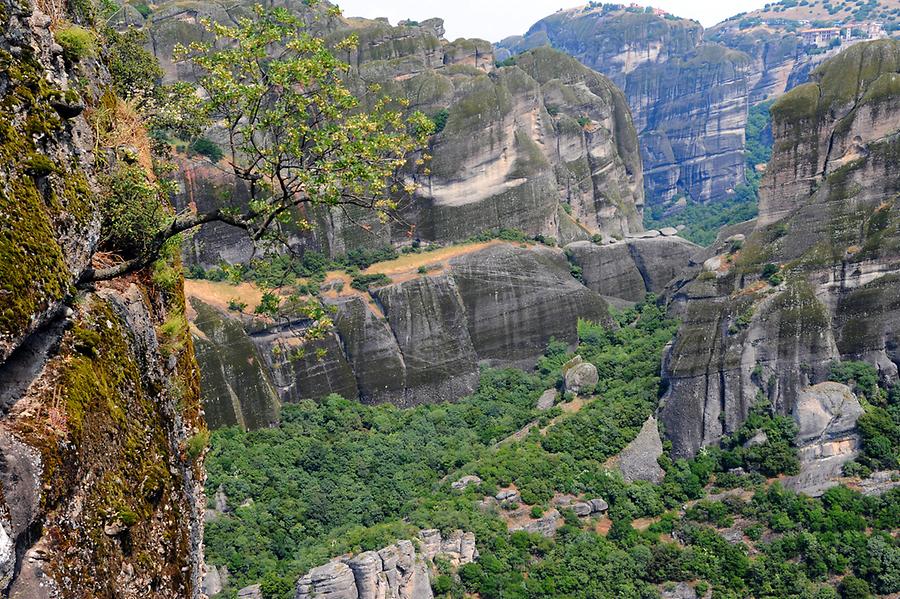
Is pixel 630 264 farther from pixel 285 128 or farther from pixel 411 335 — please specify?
pixel 285 128

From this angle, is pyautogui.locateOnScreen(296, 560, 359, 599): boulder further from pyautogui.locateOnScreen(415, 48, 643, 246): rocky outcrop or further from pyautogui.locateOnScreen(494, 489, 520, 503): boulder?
pyautogui.locateOnScreen(415, 48, 643, 246): rocky outcrop

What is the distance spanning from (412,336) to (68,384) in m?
48.6

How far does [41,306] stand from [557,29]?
6703 inches

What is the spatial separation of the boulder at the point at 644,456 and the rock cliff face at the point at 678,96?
8108cm

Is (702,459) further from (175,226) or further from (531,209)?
(175,226)

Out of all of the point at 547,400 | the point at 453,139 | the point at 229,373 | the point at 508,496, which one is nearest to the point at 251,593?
the point at 508,496

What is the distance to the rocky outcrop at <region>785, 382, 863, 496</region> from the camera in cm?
3688

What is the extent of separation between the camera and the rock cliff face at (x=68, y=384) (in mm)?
5660

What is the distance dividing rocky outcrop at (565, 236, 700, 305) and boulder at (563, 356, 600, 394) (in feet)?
44.7

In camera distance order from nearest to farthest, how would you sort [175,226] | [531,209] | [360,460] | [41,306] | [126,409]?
[41,306], [126,409], [175,226], [360,460], [531,209]

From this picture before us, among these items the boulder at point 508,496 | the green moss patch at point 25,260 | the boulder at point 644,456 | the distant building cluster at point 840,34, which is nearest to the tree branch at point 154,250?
the green moss patch at point 25,260

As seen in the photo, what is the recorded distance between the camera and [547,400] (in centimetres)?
5038

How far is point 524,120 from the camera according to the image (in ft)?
213

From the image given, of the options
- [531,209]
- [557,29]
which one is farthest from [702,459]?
[557,29]
